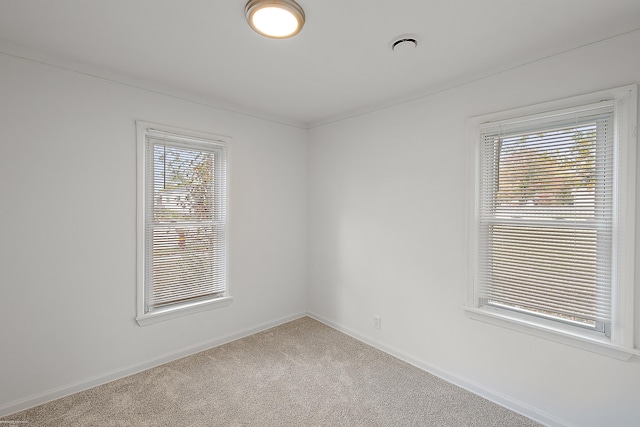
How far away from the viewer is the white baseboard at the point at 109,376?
2064 millimetres

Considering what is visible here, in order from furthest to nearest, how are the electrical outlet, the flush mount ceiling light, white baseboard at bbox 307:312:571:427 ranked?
the electrical outlet
white baseboard at bbox 307:312:571:427
the flush mount ceiling light

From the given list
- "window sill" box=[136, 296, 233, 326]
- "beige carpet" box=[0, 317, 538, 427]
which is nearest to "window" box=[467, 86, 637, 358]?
"beige carpet" box=[0, 317, 538, 427]

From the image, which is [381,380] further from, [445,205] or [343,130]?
[343,130]

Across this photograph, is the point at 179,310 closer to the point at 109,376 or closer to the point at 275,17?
the point at 109,376

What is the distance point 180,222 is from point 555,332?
10.00ft

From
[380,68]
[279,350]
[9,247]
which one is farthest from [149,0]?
[279,350]

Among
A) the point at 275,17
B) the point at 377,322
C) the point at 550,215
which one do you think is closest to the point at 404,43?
the point at 275,17

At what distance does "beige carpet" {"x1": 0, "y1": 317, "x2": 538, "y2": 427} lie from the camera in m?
2.01

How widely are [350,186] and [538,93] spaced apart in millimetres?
1811

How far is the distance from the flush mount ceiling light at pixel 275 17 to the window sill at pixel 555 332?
7.69 feet

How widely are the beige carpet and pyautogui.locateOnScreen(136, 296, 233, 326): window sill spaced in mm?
414

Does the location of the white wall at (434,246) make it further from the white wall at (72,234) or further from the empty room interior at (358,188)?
the white wall at (72,234)

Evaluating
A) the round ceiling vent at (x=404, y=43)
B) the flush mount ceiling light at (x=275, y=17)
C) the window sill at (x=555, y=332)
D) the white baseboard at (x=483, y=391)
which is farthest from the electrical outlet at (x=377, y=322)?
the flush mount ceiling light at (x=275, y=17)

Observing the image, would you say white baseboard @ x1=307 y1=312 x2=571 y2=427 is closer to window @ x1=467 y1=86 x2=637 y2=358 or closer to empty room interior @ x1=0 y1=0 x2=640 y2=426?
empty room interior @ x1=0 y1=0 x2=640 y2=426
